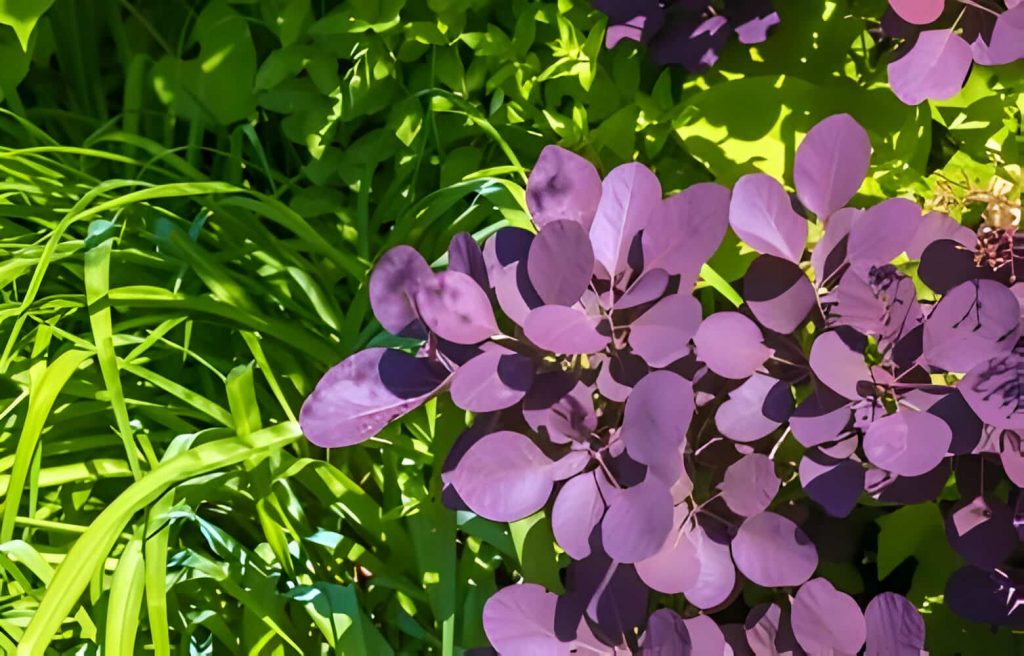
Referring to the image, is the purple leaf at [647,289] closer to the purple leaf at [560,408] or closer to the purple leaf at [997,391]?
the purple leaf at [560,408]

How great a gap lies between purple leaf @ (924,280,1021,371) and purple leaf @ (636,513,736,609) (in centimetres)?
17

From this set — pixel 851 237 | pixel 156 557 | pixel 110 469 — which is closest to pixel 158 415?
pixel 110 469

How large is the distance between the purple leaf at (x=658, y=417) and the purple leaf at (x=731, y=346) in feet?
0.21

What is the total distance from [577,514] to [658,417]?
0.26 ft

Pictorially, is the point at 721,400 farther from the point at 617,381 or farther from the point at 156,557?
the point at 156,557

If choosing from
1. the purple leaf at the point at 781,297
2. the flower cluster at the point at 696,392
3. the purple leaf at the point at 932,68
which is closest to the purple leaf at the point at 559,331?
the flower cluster at the point at 696,392

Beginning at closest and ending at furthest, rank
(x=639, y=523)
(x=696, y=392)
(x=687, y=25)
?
1. (x=639, y=523)
2. (x=696, y=392)
3. (x=687, y=25)

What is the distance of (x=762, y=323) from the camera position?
21.4 inches

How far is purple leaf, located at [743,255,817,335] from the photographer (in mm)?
538

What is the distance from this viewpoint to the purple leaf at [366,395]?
0.53 metres

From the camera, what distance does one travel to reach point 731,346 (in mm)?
534

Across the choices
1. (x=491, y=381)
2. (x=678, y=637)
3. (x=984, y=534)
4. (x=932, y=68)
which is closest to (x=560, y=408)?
(x=491, y=381)

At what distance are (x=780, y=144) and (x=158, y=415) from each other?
63 centimetres

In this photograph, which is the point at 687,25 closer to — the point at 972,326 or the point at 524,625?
the point at 972,326
